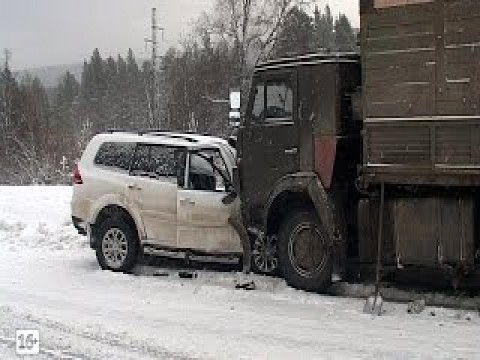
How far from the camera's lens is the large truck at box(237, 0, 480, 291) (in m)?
7.61

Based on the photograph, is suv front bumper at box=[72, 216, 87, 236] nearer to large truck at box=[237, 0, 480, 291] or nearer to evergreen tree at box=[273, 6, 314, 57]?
large truck at box=[237, 0, 480, 291]

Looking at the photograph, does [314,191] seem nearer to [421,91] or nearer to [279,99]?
[279,99]

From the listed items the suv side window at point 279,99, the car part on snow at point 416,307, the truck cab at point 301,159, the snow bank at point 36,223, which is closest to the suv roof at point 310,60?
the truck cab at point 301,159

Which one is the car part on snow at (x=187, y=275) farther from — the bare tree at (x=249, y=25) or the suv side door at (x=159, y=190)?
the bare tree at (x=249, y=25)

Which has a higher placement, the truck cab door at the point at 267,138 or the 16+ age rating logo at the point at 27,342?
the truck cab door at the point at 267,138

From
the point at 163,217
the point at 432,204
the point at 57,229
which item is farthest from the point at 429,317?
the point at 57,229

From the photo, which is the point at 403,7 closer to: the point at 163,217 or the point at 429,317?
the point at 429,317

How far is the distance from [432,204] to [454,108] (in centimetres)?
106

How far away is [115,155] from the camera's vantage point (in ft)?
35.9

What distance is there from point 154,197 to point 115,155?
3.47 ft

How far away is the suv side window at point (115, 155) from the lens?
10812 mm

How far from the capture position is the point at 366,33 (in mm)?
8242

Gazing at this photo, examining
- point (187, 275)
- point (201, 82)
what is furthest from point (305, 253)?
point (201, 82)

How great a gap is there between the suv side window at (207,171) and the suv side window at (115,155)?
1.05 metres
